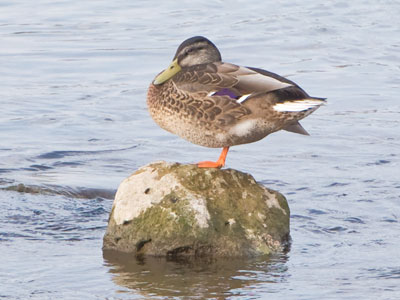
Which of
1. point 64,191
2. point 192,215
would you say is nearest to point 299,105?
point 192,215

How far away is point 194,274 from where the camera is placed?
5.96 m

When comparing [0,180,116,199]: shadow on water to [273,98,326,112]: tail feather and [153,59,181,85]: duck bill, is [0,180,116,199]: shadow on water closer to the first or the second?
[153,59,181,85]: duck bill

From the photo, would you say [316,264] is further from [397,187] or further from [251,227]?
[397,187]

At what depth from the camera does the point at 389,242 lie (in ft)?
22.2

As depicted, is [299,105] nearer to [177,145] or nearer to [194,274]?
[194,274]

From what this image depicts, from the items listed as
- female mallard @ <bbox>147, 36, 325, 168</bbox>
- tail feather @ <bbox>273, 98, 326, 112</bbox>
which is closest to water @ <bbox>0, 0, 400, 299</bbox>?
female mallard @ <bbox>147, 36, 325, 168</bbox>

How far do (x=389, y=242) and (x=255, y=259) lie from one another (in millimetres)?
1101

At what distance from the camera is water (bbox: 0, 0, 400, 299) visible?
5934mm

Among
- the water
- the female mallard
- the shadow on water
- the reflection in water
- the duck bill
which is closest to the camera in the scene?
the reflection in water

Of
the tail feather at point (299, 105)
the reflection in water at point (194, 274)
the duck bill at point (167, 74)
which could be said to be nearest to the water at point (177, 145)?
the reflection in water at point (194, 274)

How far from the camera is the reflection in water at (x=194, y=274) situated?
5664 mm

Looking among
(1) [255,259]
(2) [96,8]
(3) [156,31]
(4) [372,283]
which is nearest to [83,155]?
(1) [255,259]

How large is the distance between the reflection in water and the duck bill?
115 centimetres

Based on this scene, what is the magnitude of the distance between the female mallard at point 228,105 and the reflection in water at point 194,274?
786 millimetres
